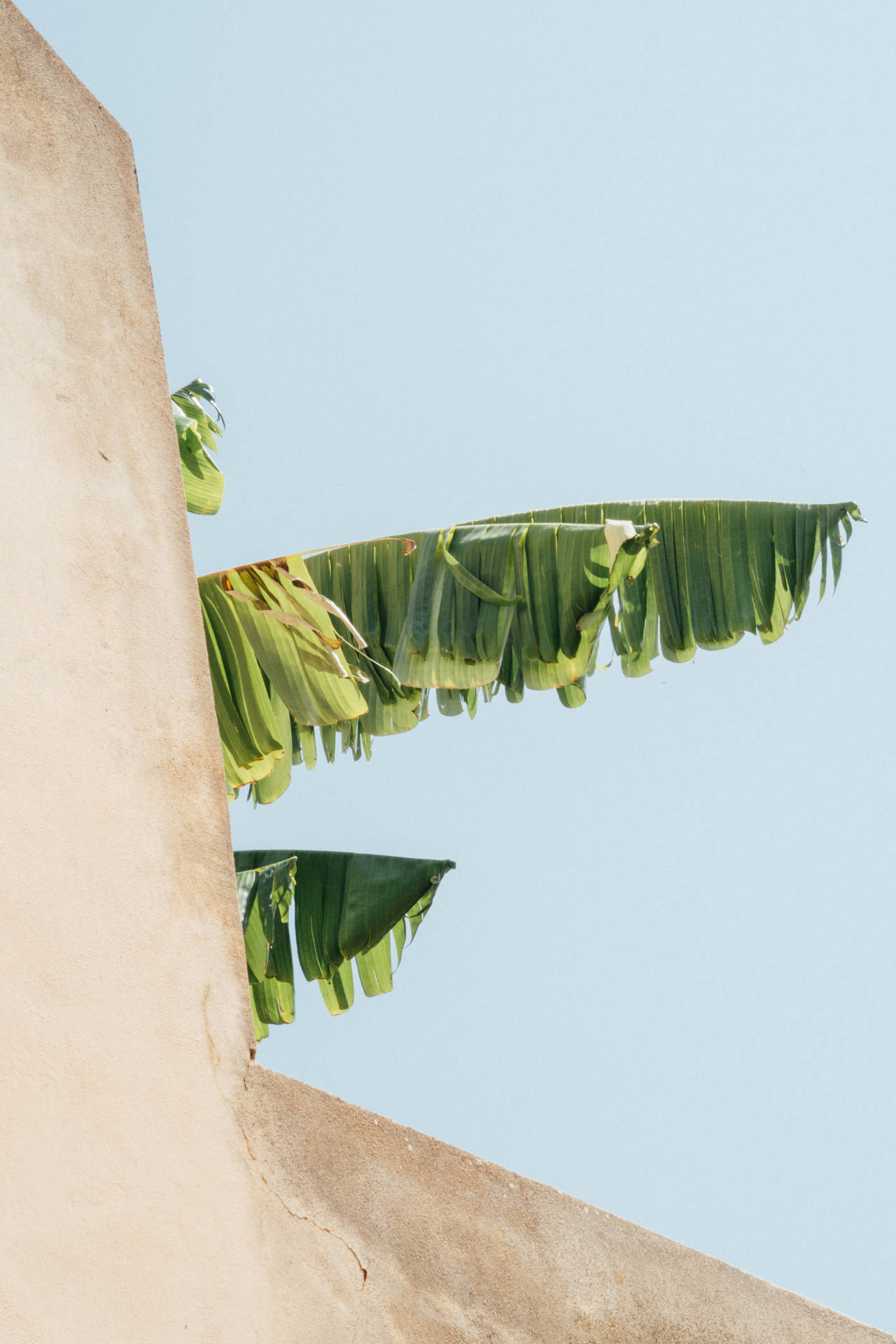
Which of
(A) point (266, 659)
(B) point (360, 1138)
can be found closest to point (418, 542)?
(A) point (266, 659)

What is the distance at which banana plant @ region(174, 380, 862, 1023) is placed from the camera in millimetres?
4047

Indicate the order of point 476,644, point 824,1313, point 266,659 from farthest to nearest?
point 476,644 < point 266,659 < point 824,1313

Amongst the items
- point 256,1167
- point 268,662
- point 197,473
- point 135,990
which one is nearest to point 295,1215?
point 256,1167

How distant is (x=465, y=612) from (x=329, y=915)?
1296 millimetres

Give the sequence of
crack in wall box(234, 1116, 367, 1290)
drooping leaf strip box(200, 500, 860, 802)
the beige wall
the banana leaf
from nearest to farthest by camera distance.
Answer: the beige wall < crack in wall box(234, 1116, 367, 1290) < the banana leaf < drooping leaf strip box(200, 500, 860, 802)

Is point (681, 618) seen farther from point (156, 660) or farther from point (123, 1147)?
point (123, 1147)

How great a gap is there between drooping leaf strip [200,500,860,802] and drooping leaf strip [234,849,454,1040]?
0.43 metres

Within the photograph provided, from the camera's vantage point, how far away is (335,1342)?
2291mm

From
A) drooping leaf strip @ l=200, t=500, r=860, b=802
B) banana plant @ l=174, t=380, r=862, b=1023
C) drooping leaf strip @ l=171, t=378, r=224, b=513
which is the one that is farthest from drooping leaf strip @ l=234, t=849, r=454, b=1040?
drooping leaf strip @ l=171, t=378, r=224, b=513

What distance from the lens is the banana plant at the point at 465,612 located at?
159 inches

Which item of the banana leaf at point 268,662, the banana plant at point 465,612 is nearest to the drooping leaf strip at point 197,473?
the banana plant at point 465,612

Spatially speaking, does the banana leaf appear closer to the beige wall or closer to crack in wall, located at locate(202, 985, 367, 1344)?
the beige wall

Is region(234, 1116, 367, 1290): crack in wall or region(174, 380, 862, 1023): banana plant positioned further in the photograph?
A: region(174, 380, 862, 1023): banana plant

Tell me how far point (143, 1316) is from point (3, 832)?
861 millimetres
